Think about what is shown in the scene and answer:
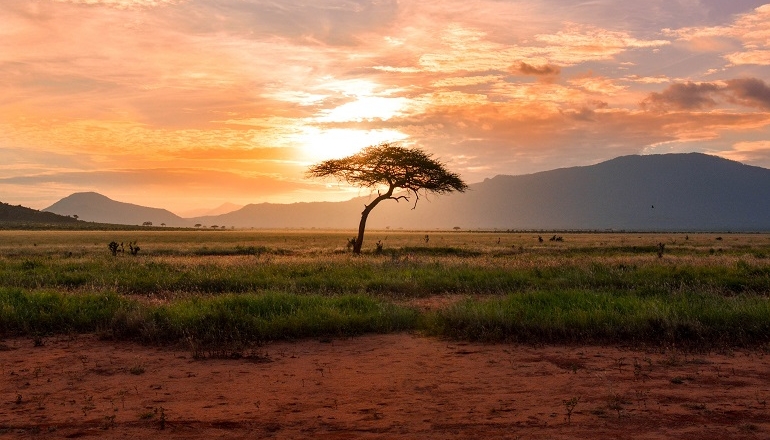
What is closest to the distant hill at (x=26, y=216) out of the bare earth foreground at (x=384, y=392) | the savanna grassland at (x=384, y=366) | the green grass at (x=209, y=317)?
the green grass at (x=209, y=317)

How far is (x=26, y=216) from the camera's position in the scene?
185625 mm

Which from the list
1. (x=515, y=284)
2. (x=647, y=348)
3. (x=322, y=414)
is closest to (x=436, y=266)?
(x=515, y=284)

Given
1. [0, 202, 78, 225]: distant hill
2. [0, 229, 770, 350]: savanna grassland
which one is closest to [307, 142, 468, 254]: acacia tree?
[0, 229, 770, 350]: savanna grassland

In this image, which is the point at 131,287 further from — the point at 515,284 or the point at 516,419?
the point at 516,419

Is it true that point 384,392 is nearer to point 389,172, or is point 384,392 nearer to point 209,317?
point 209,317

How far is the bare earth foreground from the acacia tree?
28648 mm

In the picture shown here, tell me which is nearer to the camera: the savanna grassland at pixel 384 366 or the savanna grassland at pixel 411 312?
the savanna grassland at pixel 384 366

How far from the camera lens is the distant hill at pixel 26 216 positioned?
178 metres

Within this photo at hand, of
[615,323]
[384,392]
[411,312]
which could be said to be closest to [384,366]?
[384,392]

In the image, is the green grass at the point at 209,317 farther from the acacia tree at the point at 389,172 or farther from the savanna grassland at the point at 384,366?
the acacia tree at the point at 389,172

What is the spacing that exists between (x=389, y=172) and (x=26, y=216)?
597 feet

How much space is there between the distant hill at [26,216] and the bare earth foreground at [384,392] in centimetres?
18931

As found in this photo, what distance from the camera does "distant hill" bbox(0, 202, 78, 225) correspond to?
17850 centimetres

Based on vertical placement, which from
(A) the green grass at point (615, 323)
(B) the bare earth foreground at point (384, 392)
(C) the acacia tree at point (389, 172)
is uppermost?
(C) the acacia tree at point (389, 172)
